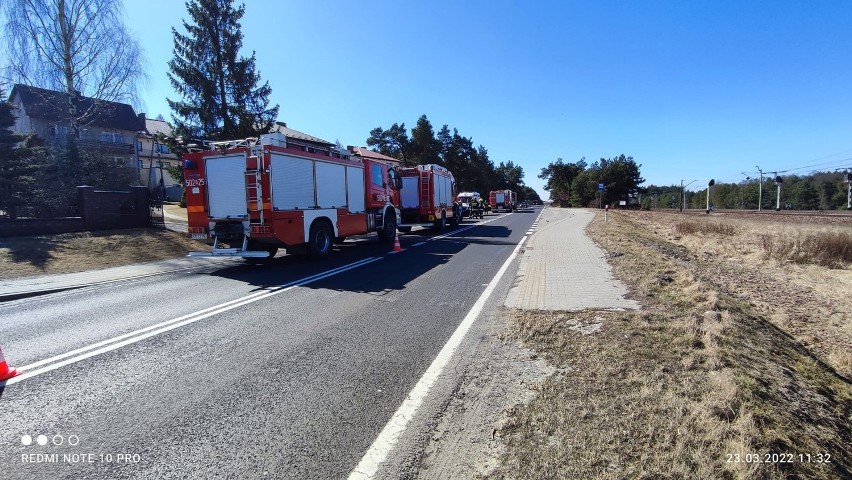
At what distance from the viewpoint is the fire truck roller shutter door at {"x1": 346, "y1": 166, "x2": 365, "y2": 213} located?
14484 millimetres

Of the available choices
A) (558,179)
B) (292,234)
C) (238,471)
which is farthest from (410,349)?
(558,179)

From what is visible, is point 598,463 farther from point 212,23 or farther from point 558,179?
point 558,179

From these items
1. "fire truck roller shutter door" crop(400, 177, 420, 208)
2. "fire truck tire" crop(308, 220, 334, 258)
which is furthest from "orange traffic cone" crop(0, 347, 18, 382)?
"fire truck roller shutter door" crop(400, 177, 420, 208)

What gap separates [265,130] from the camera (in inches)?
952

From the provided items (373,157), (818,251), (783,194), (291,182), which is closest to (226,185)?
(291,182)

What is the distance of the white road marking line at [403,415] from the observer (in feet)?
8.86

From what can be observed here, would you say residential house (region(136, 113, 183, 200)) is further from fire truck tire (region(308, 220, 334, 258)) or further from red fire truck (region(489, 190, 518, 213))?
fire truck tire (region(308, 220, 334, 258))

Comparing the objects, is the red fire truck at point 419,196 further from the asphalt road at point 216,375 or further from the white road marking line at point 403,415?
the white road marking line at point 403,415

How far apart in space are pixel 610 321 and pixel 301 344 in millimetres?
3868

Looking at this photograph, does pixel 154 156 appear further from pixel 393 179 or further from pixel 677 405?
pixel 677 405

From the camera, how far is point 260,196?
10766mm

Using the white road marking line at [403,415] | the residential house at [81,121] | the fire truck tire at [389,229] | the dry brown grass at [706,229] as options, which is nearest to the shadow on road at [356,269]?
the fire truck tire at [389,229]

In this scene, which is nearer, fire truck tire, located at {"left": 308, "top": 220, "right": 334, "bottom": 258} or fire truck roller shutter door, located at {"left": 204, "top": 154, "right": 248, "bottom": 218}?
fire truck roller shutter door, located at {"left": 204, "top": 154, "right": 248, "bottom": 218}

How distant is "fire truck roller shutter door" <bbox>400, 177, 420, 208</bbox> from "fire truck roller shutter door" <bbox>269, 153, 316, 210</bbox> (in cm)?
918
